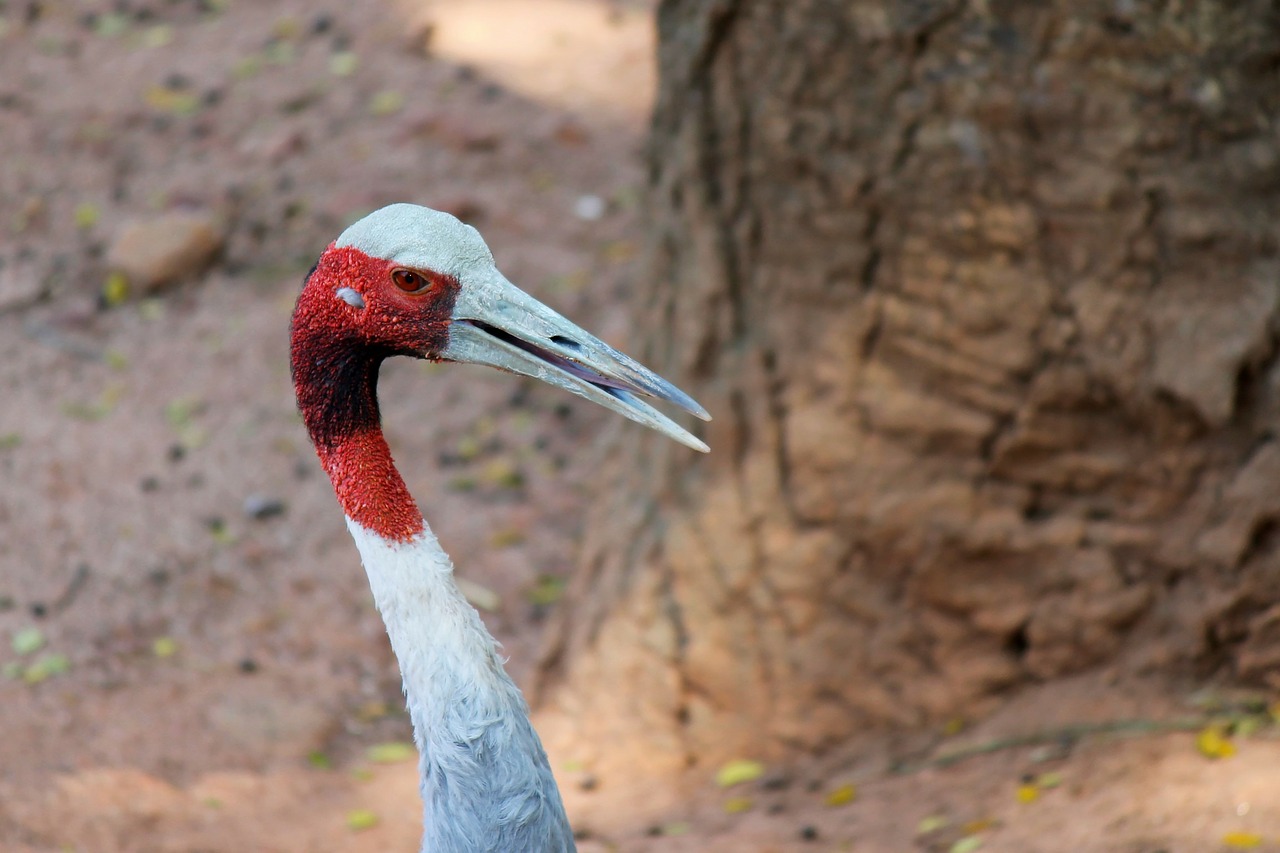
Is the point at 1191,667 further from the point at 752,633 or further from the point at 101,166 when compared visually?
the point at 101,166

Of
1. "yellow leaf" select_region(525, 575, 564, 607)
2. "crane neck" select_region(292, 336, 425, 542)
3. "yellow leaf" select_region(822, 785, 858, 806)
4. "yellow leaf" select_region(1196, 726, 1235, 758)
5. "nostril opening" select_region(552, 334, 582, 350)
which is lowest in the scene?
"yellow leaf" select_region(822, 785, 858, 806)

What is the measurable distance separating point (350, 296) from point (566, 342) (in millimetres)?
434

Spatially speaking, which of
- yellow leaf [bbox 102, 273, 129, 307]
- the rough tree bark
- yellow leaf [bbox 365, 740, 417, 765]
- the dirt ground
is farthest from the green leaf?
yellow leaf [bbox 102, 273, 129, 307]

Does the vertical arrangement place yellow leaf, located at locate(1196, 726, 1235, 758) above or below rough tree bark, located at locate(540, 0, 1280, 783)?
below

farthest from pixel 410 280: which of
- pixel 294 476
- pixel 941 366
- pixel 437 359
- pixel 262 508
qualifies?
pixel 294 476

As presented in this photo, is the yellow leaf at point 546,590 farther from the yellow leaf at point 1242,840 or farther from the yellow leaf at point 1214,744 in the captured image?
the yellow leaf at point 1242,840

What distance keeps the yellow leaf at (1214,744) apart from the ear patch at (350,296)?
2.48 meters

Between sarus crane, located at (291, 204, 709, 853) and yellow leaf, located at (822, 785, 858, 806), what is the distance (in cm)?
151

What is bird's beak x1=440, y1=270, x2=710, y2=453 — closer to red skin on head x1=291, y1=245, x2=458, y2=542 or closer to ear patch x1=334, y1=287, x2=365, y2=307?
red skin on head x1=291, y1=245, x2=458, y2=542

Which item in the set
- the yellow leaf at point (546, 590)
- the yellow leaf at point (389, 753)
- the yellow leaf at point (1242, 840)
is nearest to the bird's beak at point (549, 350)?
the yellow leaf at point (1242, 840)

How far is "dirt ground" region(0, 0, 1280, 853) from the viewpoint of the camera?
403cm

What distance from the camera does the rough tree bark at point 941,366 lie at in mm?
3707

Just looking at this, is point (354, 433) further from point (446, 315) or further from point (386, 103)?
point (386, 103)

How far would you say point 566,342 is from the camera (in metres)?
2.74
